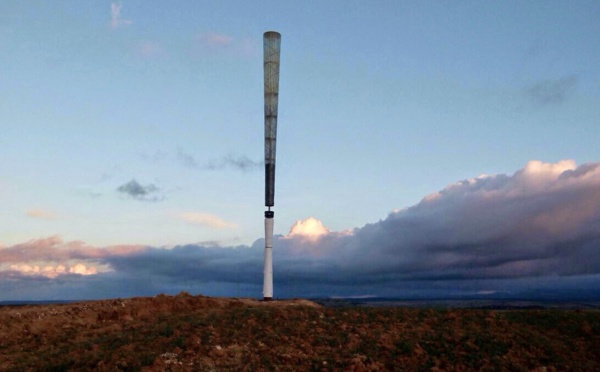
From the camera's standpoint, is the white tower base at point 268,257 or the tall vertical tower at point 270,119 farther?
the tall vertical tower at point 270,119

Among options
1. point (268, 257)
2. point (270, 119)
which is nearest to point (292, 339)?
point (268, 257)

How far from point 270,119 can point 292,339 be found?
1029 inches

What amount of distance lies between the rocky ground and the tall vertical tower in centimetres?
1123

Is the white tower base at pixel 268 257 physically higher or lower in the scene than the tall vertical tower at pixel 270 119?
lower

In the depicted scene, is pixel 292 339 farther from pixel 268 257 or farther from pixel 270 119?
pixel 270 119

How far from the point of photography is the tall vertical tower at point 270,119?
5256cm

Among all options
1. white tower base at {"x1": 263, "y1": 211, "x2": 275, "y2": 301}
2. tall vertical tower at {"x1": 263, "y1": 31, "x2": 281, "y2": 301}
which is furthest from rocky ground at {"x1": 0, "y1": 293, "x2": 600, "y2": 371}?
tall vertical tower at {"x1": 263, "y1": 31, "x2": 281, "y2": 301}

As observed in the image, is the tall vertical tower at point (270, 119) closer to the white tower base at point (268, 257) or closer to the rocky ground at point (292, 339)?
the white tower base at point (268, 257)

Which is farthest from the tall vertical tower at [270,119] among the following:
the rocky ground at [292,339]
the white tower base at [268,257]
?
the rocky ground at [292,339]

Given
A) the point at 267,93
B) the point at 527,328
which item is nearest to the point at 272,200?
the point at 267,93

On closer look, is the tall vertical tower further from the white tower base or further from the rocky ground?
the rocky ground

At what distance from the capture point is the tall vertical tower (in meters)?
52.6

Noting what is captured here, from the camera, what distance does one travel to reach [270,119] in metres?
53.3

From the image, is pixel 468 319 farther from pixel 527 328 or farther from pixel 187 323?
pixel 187 323
